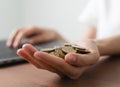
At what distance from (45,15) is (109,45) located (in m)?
1.37

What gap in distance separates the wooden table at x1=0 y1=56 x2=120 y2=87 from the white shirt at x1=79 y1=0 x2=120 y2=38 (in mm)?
445

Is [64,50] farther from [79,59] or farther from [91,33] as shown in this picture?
[91,33]

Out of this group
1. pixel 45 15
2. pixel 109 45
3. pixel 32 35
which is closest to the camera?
pixel 109 45

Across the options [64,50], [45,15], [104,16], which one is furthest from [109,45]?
[45,15]

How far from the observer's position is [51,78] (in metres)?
0.50

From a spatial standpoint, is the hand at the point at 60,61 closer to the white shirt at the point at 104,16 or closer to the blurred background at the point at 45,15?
the white shirt at the point at 104,16

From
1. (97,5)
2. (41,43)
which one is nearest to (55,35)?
(41,43)

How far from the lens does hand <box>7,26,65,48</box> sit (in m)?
0.83

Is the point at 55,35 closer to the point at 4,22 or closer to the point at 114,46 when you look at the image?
the point at 114,46

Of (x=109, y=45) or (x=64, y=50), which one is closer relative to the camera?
(x=64, y=50)

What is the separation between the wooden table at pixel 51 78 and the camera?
0.47 metres

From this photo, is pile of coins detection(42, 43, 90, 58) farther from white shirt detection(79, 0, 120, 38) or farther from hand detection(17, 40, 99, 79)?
white shirt detection(79, 0, 120, 38)

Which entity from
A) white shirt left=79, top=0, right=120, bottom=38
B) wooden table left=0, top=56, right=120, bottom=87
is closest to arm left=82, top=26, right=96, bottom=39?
white shirt left=79, top=0, right=120, bottom=38

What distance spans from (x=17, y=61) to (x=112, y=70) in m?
0.21
